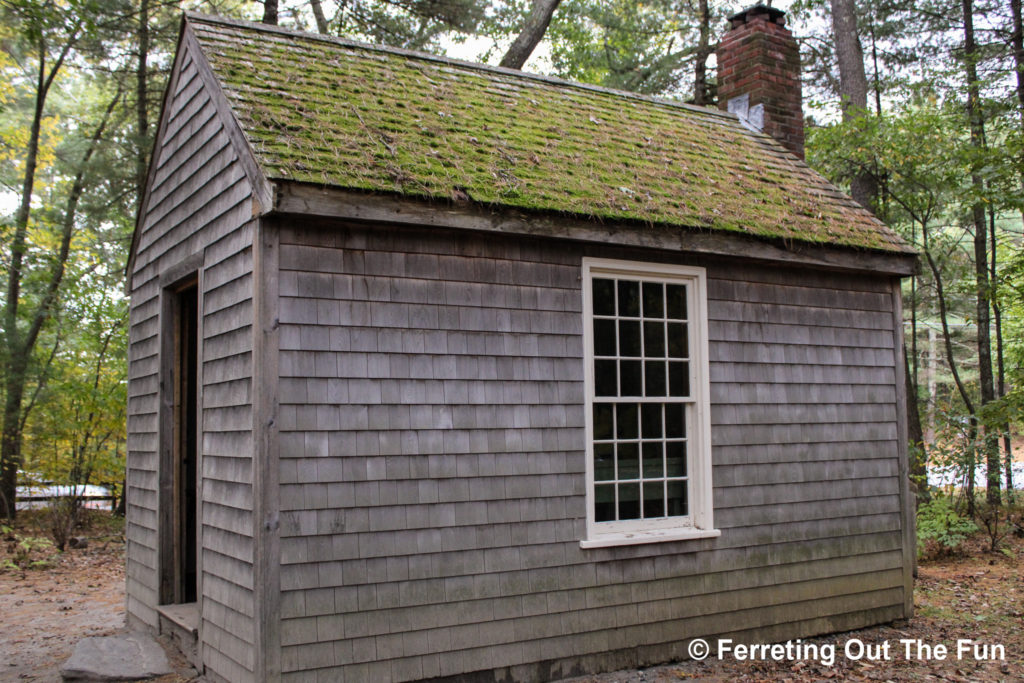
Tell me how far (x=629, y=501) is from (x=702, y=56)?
15480mm

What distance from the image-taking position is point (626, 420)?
21.4ft

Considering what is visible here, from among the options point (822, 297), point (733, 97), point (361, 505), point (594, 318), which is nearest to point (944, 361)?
point (733, 97)

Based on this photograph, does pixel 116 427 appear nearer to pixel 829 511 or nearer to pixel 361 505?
pixel 361 505

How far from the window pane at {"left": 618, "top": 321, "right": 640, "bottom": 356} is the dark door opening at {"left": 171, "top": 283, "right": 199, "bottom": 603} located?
11.2 feet

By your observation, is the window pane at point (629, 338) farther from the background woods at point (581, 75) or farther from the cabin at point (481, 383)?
the background woods at point (581, 75)

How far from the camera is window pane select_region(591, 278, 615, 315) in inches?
255

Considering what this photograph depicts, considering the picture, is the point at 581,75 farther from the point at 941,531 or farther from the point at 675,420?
the point at 675,420

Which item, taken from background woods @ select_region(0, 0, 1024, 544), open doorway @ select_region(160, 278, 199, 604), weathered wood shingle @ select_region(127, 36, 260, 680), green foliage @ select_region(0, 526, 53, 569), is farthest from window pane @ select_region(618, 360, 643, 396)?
green foliage @ select_region(0, 526, 53, 569)

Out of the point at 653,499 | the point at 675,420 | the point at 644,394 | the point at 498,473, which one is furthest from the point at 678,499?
the point at 498,473

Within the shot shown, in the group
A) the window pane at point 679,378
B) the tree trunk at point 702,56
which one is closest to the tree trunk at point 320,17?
the tree trunk at point 702,56

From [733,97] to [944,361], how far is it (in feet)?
72.6

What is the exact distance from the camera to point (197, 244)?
646cm

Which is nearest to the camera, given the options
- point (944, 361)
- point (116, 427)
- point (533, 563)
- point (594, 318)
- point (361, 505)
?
point (361, 505)

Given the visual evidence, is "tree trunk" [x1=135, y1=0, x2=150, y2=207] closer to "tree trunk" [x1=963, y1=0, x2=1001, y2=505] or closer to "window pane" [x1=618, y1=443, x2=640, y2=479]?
"window pane" [x1=618, y1=443, x2=640, y2=479]
